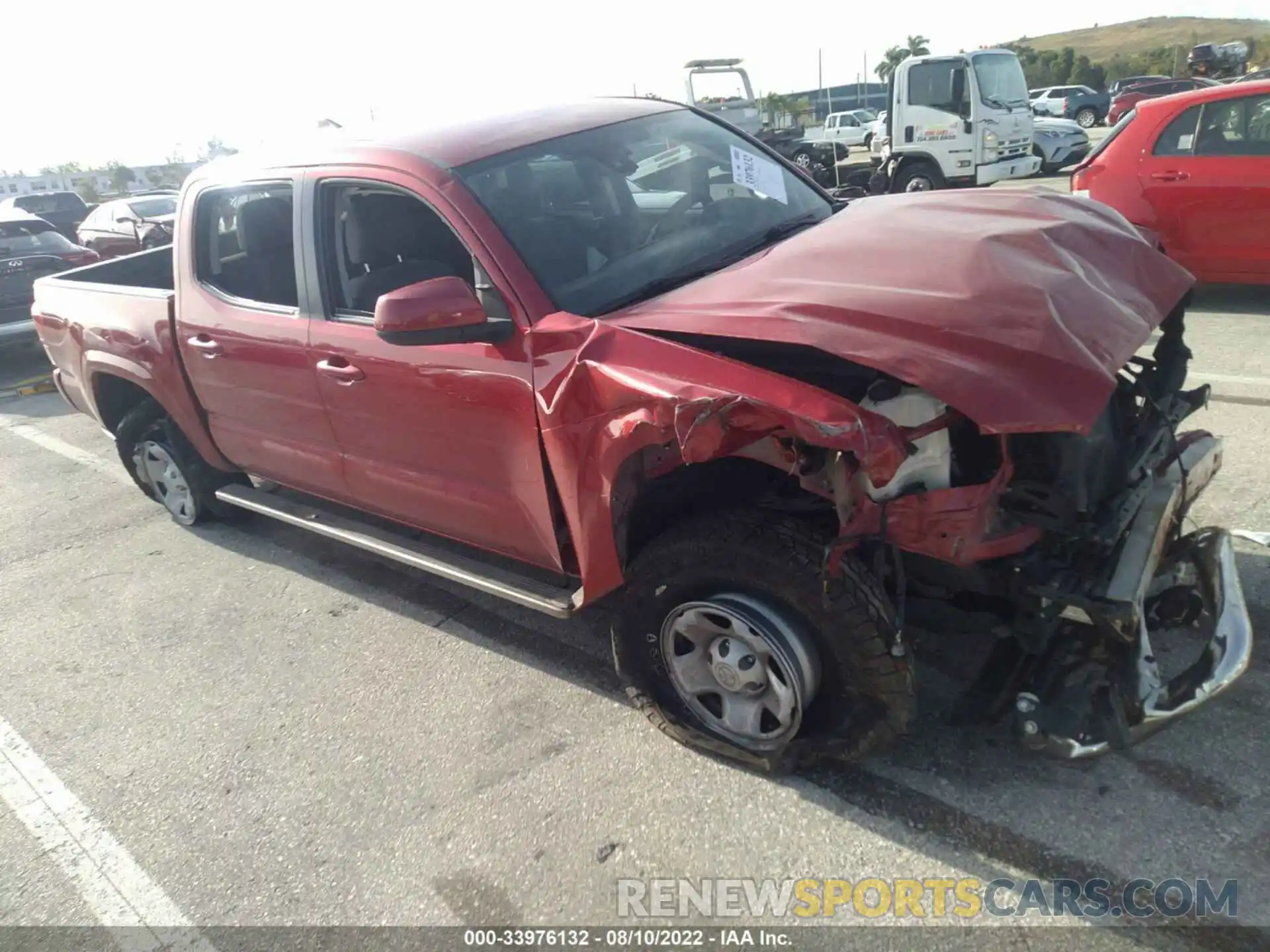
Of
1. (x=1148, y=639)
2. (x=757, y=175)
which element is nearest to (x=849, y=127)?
(x=757, y=175)

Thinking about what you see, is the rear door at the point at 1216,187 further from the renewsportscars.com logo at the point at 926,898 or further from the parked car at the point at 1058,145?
the parked car at the point at 1058,145

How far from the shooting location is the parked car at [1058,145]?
1828 cm

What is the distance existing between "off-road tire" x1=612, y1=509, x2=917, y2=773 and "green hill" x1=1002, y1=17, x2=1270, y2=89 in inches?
1739

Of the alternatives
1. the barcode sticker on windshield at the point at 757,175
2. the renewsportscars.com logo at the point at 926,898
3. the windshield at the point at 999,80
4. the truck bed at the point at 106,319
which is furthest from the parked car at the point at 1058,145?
the renewsportscars.com logo at the point at 926,898

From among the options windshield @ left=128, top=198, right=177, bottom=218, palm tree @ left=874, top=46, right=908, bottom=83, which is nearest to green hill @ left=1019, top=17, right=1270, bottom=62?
palm tree @ left=874, top=46, right=908, bottom=83

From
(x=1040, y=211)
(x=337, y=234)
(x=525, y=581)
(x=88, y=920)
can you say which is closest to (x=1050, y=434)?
(x=1040, y=211)

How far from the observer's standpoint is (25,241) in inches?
428

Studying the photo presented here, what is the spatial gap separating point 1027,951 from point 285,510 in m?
3.54

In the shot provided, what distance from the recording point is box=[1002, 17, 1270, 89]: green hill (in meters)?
52.2

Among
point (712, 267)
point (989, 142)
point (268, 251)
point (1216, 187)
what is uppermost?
point (268, 251)

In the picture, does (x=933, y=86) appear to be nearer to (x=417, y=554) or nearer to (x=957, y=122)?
(x=957, y=122)

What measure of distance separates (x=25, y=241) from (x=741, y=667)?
11.7 m

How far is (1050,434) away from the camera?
2.53 metres

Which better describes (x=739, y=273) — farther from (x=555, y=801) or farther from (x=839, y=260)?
(x=555, y=801)
